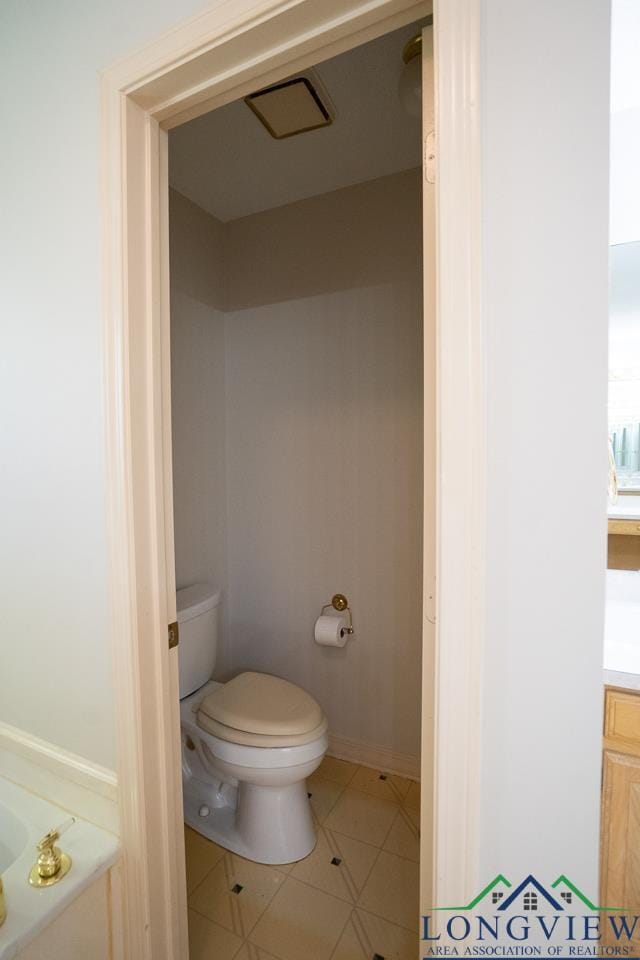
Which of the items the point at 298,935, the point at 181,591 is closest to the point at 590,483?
the point at 298,935

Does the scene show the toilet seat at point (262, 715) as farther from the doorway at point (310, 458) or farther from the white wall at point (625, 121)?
the white wall at point (625, 121)

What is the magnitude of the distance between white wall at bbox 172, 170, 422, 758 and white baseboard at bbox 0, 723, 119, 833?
83 centimetres

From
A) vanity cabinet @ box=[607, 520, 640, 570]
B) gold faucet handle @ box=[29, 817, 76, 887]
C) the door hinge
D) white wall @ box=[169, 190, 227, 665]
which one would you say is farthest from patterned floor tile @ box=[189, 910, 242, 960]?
the door hinge

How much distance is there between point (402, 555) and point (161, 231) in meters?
1.39

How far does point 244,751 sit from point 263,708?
15cm

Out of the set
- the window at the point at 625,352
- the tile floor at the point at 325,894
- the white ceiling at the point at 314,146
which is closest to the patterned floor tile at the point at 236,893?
the tile floor at the point at 325,894

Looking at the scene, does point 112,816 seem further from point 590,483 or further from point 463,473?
point 590,483

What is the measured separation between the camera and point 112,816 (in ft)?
2.97

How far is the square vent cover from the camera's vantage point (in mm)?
1166

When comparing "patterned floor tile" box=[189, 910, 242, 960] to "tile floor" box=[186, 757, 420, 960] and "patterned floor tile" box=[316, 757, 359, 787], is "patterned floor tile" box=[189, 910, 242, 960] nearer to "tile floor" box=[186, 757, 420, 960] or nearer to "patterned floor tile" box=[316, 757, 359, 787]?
"tile floor" box=[186, 757, 420, 960]

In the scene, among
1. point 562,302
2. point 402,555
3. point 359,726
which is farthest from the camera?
point 359,726

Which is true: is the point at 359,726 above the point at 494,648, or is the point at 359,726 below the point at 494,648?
below

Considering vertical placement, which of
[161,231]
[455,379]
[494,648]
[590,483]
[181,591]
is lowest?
[181,591]

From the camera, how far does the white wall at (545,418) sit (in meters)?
0.51
